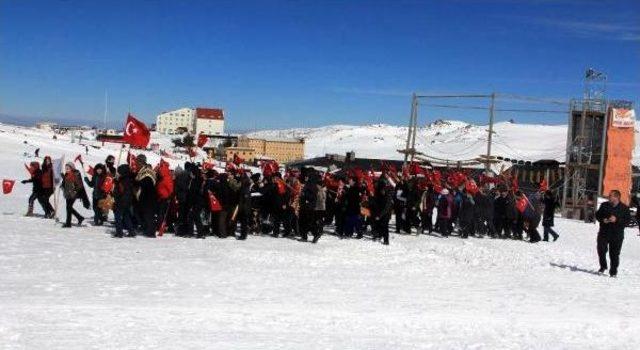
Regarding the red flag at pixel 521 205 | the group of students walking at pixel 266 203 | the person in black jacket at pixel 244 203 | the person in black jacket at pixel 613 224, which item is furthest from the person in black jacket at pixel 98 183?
the red flag at pixel 521 205

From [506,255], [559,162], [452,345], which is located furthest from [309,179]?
[559,162]

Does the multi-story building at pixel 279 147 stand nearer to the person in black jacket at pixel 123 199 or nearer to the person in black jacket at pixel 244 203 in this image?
the person in black jacket at pixel 244 203

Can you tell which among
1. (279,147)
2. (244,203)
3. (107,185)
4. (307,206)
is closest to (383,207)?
(307,206)

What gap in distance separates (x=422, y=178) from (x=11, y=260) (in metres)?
10.8

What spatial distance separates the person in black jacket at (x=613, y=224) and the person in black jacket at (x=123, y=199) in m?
9.17

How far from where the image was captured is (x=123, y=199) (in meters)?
13.2

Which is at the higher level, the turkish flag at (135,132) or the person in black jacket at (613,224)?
the turkish flag at (135,132)

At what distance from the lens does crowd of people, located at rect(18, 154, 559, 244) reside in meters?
13.6

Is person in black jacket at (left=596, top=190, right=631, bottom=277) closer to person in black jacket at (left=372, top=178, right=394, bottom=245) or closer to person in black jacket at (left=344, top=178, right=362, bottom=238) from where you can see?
person in black jacket at (left=372, top=178, right=394, bottom=245)

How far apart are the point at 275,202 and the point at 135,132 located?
13.3ft

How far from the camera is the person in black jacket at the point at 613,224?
12.1m

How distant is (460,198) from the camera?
17703mm

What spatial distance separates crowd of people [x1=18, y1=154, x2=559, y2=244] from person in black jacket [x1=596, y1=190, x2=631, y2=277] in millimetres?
4492

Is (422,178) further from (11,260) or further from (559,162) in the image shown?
(559,162)
